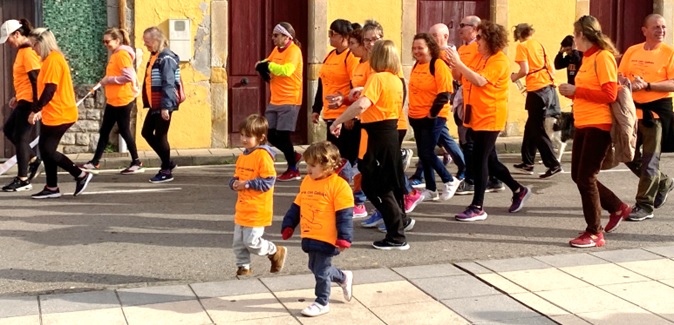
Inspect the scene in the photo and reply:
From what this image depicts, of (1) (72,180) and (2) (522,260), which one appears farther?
(1) (72,180)

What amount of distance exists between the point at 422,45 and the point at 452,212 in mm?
1710

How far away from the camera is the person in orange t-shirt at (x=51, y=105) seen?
10.6 m

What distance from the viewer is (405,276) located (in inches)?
293

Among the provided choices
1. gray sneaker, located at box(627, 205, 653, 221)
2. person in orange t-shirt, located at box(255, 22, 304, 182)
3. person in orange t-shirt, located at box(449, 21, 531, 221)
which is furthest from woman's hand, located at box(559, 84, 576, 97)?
person in orange t-shirt, located at box(255, 22, 304, 182)

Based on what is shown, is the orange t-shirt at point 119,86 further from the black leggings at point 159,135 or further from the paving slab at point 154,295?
the paving slab at point 154,295

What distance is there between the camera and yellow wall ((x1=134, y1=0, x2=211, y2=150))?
48.9ft

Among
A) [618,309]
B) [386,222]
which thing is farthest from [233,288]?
[618,309]

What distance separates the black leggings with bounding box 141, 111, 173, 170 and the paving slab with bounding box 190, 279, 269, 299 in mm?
5340

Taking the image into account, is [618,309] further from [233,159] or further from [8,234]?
[233,159]

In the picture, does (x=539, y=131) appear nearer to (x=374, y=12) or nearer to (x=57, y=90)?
(x=374, y=12)

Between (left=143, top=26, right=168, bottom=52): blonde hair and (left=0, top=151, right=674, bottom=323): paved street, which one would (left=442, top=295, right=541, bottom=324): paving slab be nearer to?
(left=0, top=151, right=674, bottom=323): paved street

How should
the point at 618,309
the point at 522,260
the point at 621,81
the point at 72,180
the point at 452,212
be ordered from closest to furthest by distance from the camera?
the point at 618,309 < the point at 522,260 < the point at 621,81 < the point at 452,212 < the point at 72,180

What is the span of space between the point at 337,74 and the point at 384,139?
7.88 ft

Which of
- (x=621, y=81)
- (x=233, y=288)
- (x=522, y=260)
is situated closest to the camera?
(x=233, y=288)
